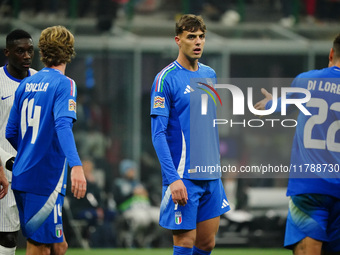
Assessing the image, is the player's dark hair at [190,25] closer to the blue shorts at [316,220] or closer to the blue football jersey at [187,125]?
the blue football jersey at [187,125]

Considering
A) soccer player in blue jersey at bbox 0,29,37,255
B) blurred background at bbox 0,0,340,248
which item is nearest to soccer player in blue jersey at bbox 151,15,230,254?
soccer player in blue jersey at bbox 0,29,37,255

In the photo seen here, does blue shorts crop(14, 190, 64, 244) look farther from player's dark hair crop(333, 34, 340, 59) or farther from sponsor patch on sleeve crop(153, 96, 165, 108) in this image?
player's dark hair crop(333, 34, 340, 59)

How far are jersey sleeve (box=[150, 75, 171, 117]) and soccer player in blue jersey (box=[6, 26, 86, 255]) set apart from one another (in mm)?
605

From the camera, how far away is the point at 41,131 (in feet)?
14.3

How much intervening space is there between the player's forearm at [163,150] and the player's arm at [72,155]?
0.63 meters

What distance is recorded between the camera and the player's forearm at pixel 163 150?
443 cm

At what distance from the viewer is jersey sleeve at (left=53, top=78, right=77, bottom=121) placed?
424 centimetres

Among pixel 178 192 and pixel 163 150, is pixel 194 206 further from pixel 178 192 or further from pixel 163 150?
pixel 163 150

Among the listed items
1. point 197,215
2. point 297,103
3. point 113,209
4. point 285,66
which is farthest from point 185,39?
point 285,66

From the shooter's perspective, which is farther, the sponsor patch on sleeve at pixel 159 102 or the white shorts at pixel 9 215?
the white shorts at pixel 9 215

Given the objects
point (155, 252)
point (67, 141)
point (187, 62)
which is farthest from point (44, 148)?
point (155, 252)

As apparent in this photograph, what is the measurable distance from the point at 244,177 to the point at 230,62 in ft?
6.64

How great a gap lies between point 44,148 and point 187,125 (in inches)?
42.2

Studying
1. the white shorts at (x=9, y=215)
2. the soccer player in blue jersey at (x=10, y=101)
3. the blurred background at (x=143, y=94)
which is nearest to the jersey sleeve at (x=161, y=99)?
the soccer player in blue jersey at (x=10, y=101)
